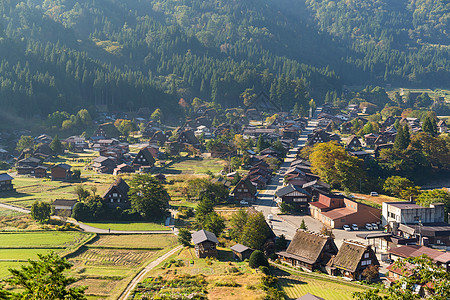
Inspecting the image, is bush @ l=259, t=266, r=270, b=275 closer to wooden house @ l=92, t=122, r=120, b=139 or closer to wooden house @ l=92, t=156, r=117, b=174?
wooden house @ l=92, t=156, r=117, b=174

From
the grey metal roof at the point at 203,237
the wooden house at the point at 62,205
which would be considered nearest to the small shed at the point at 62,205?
the wooden house at the point at 62,205

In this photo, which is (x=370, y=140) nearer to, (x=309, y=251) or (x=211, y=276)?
(x=309, y=251)

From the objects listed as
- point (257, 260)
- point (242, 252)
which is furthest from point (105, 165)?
point (257, 260)

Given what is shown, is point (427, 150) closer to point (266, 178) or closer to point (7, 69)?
point (266, 178)

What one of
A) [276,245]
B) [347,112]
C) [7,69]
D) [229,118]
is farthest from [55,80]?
[276,245]

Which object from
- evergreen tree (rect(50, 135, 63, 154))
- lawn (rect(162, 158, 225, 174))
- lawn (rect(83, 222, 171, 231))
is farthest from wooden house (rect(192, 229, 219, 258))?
evergreen tree (rect(50, 135, 63, 154))

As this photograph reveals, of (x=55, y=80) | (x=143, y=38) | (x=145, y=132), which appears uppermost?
(x=143, y=38)

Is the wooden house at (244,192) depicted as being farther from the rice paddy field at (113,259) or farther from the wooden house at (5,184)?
the wooden house at (5,184)
